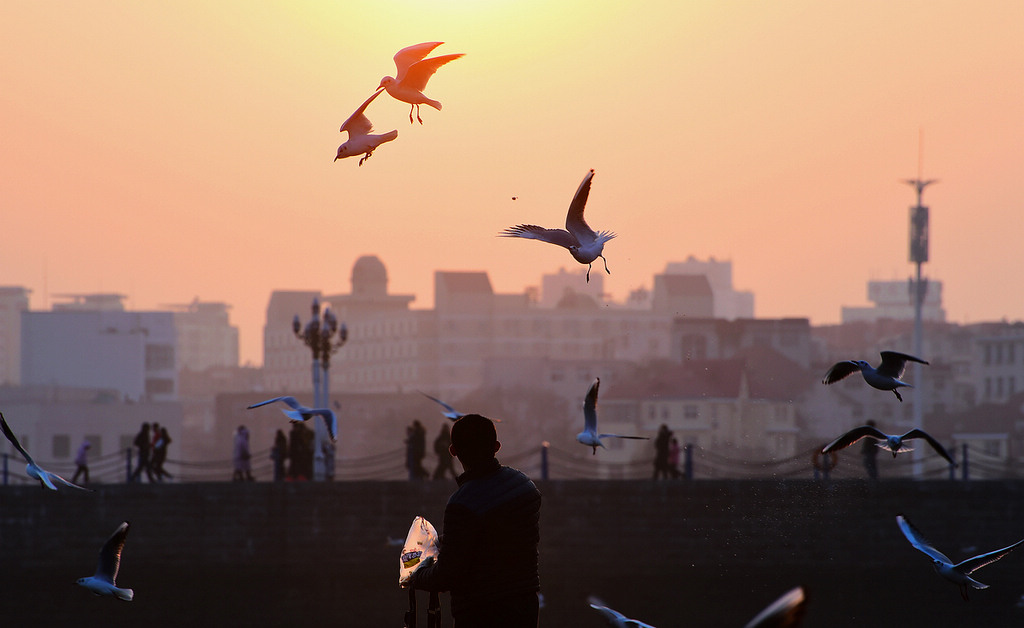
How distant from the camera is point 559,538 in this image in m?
24.2

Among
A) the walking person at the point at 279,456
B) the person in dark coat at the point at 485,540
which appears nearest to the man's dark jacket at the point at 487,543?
the person in dark coat at the point at 485,540

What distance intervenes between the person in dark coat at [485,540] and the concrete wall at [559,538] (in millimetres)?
17490

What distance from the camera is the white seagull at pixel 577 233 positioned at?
7.87 metres

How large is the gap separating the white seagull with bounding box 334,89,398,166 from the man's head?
289 cm

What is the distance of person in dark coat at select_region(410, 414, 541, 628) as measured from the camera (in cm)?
544

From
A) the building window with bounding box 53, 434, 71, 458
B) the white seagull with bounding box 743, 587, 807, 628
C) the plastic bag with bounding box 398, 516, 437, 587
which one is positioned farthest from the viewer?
the building window with bounding box 53, 434, 71, 458

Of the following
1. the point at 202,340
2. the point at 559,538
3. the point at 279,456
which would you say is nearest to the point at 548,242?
the point at 559,538

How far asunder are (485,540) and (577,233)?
9.24ft

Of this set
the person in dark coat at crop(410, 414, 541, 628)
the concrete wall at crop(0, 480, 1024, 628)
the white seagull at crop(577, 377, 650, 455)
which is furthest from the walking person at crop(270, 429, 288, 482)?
the person in dark coat at crop(410, 414, 541, 628)

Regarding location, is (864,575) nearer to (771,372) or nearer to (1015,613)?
(1015,613)

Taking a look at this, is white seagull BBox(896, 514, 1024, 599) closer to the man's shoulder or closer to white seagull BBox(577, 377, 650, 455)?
white seagull BBox(577, 377, 650, 455)

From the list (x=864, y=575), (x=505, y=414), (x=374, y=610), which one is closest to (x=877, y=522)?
(x=864, y=575)

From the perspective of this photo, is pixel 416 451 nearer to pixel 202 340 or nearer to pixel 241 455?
pixel 241 455

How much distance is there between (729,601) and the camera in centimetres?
2259
